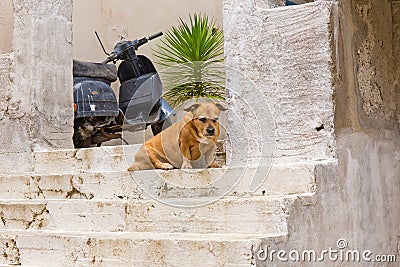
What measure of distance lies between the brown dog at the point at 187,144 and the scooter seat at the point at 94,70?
191cm

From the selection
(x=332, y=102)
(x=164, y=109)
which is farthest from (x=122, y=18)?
(x=332, y=102)

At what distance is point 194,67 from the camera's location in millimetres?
5285

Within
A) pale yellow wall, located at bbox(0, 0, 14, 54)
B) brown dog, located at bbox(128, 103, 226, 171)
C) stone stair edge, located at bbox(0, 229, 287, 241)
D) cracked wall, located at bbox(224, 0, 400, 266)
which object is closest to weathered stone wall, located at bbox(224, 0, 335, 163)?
cracked wall, located at bbox(224, 0, 400, 266)

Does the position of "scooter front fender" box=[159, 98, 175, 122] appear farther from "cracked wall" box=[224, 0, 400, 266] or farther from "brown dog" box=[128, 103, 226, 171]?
"cracked wall" box=[224, 0, 400, 266]

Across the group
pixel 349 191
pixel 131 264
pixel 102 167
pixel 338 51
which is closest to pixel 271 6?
pixel 338 51

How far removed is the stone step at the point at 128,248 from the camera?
8.47 ft

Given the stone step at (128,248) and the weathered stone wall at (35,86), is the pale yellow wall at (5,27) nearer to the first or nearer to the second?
the weathered stone wall at (35,86)

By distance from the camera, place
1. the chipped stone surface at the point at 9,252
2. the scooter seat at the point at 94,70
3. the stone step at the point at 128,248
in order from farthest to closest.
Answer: the scooter seat at the point at 94,70 → the chipped stone surface at the point at 9,252 → the stone step at the point at 128,248

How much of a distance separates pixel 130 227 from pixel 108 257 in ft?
1.12

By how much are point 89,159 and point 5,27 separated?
1886 mm

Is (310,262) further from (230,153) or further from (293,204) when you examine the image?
(230,153)

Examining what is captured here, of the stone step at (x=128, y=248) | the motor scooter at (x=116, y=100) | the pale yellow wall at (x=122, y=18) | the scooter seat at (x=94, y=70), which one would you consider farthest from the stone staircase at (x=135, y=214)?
the pale yellow wall at (x=122, y=18)

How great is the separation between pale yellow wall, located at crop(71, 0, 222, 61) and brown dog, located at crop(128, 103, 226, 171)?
319cm

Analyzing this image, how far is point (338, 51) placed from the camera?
3219mm
